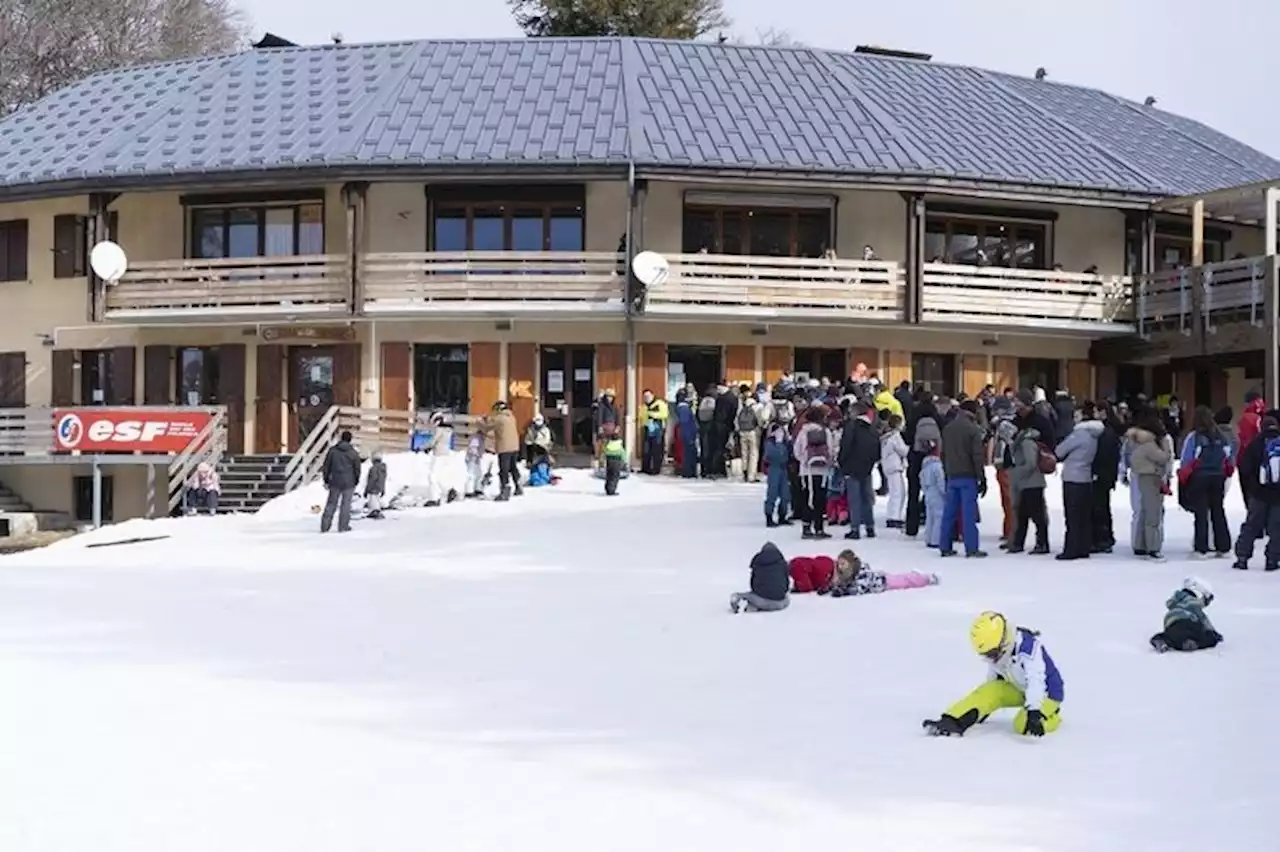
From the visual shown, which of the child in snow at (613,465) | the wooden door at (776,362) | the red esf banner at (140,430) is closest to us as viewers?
the child in snow at (613,465)

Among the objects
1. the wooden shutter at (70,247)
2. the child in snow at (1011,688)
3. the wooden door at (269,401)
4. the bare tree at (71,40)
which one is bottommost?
the child in snow at (1011,688)

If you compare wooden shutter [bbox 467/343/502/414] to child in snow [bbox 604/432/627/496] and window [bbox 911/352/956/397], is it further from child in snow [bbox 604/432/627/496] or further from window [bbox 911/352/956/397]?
window [bbox 911/352/956/397]

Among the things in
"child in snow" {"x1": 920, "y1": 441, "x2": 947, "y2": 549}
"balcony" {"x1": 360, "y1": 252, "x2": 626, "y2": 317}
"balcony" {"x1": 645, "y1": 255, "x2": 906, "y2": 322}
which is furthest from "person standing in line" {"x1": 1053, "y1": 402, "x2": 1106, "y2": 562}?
"balcony" {"x1": 360, "y1": 252, "x2": 626, "y2": 317}

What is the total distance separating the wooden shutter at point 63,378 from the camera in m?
29.5

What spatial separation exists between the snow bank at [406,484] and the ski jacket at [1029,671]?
14589 mm

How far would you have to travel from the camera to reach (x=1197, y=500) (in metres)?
14.7

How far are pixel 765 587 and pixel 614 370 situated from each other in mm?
15555

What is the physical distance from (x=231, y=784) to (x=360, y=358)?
21.1m

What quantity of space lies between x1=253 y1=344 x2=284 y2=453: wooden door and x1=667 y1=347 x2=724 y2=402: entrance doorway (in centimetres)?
743

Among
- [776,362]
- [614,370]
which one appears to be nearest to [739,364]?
[776,362]

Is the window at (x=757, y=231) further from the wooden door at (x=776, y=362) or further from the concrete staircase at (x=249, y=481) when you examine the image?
the concrete staircase at (x=249, y=481)

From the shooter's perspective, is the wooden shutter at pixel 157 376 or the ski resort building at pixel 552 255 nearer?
the ski resort building at pixel 552 255

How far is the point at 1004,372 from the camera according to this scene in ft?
96.4

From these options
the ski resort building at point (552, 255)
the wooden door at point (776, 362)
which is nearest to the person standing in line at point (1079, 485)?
the ski resort building at point (552, 255)
